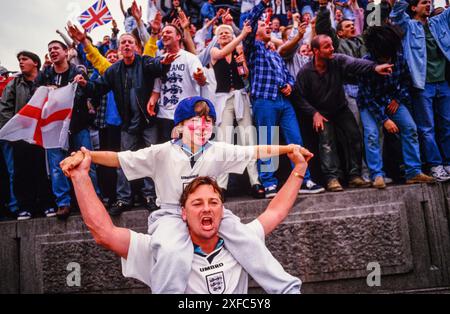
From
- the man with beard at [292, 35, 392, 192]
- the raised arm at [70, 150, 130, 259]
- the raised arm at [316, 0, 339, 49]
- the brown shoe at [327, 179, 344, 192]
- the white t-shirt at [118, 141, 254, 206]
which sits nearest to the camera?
the raised arm at [70, 150, 130, 259]

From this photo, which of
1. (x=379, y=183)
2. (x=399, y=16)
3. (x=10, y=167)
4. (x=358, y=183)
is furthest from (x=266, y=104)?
(x=10, y=167)

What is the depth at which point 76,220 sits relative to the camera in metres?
4.84

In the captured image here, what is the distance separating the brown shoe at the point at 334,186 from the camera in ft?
15.5

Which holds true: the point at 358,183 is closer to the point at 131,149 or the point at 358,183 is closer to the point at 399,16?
the point at 399,16

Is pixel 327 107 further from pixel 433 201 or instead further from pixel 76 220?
pixel 76 220

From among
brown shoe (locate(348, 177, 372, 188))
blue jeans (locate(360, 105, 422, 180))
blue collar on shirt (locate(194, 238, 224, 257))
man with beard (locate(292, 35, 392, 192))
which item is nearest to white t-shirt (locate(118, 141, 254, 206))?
blue collar on shirt (locate(194, 238, 224, 257))

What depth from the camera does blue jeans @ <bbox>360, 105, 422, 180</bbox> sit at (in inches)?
187

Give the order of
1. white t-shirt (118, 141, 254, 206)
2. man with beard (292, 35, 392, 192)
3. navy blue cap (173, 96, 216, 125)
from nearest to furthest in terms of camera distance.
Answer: white t-shirt (118, 141, 254, 206) → navy blue cap (173, 96, 216, 125) → man with beard (292, 35, 392, 192)

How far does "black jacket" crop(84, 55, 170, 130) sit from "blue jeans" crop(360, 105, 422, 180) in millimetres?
2825

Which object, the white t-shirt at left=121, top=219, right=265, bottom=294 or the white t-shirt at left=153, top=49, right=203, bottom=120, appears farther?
the white t-shirt at left=153, top=49, right=203, bottom=120

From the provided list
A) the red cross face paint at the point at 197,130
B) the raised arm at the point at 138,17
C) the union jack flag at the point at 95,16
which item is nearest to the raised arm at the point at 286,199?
the red cross face paint at the point at 197,130

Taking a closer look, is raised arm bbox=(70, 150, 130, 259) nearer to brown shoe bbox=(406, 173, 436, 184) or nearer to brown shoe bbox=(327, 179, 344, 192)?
brown shoe bbox=(327, 179, 344, 192)

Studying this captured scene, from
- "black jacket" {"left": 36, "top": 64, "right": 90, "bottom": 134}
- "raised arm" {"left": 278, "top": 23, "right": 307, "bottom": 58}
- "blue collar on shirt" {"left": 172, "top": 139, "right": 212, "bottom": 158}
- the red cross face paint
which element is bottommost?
"blue collar on shirt" {"left": 172, "top": 139, "right": 212, "bottom": 158}
